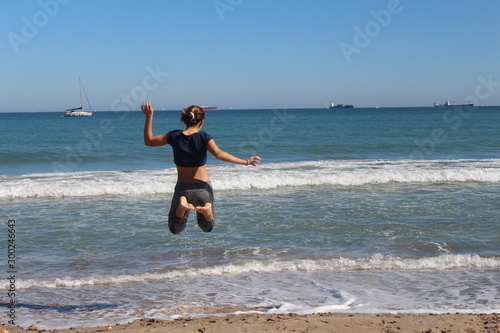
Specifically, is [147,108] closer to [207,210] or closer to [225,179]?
[207,210]

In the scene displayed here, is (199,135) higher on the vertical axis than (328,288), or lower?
higher

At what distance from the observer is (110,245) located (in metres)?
10.1

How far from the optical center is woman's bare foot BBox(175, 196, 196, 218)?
6.07 meters

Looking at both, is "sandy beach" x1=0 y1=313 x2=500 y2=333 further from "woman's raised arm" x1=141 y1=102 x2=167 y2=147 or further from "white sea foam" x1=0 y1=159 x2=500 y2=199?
"white sea foam" x1=0 y1=159 x2=500 y2=199

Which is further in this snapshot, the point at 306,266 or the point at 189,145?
the point at 306,266

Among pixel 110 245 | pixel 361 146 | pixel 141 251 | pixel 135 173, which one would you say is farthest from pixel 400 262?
pixel 361 146

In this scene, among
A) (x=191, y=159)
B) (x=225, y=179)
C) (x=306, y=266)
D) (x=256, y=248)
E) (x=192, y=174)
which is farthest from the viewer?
(x=225, y=179)

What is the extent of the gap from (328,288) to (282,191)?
9.43 meters

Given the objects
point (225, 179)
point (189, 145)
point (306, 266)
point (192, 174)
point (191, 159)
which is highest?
point (189, 145)

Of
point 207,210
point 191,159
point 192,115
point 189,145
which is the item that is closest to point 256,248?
point 207,210

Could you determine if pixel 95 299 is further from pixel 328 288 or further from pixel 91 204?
pixel 91 204

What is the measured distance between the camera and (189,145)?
19.4ft

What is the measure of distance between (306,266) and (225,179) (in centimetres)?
1033

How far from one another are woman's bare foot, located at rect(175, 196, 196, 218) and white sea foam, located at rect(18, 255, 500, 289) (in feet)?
7.22
